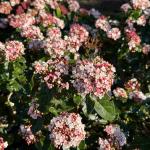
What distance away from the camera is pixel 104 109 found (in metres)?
3.76

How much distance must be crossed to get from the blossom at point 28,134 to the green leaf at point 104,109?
714 millimetres

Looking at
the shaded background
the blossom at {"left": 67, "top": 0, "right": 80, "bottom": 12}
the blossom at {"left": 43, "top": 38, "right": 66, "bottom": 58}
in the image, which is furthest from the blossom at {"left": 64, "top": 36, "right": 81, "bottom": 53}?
the shaded background

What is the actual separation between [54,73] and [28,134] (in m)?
0.72

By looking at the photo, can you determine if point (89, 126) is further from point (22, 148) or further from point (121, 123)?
point (22, 148)

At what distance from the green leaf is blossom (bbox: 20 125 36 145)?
2.34ft

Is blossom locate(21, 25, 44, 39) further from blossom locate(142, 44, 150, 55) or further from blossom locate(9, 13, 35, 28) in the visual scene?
blossom locate(142, 44, 150, 55)

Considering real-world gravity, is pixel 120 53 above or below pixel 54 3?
below

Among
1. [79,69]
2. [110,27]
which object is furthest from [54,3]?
[79,69]

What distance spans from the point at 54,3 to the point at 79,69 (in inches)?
113

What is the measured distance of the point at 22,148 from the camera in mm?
4555

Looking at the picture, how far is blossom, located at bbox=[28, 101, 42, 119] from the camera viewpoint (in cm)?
400

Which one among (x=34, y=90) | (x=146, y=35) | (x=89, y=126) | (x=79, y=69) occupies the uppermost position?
(x=146, y=35)

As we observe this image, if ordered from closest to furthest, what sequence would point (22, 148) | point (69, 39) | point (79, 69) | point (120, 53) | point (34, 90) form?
point (79, 69) < point (34, 90) < point (22, 148) < point (69, 39) < point (120, 53)

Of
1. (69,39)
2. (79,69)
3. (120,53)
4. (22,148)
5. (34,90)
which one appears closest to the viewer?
(79,69)
